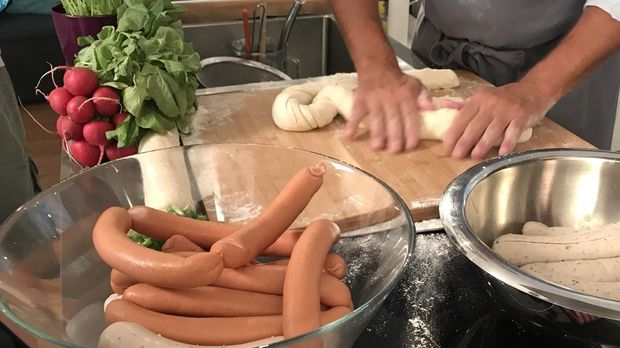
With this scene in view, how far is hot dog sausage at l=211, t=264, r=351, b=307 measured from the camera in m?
0.59

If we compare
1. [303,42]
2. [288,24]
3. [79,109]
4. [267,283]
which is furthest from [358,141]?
[303,42]

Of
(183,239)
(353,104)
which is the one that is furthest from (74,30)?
(183,239)

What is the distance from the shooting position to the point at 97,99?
1.03 metres

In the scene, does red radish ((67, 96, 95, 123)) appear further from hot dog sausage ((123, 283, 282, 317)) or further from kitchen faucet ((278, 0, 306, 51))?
kitchen faucet ((278, 0, 306, 51))

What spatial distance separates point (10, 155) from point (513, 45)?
126 centimetres

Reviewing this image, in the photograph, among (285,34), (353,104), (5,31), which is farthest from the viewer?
(5,31)

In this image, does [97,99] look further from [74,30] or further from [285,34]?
[285,34]

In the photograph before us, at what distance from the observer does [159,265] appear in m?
0.54

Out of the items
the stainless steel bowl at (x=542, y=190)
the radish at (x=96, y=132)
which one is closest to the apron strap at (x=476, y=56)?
the stainless steel bowl at (x=542, y=190)

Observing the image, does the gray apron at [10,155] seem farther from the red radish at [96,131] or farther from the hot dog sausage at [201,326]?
the hot dog sausage at [201,326]

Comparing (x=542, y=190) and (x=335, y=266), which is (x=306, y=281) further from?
(x=542, y=190)

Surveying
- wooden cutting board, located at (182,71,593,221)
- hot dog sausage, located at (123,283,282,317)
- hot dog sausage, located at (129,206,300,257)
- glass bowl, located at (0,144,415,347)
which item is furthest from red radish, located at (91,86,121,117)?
hot dog sausage, located at (123,283,282,317)

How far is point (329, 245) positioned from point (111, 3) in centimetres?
96

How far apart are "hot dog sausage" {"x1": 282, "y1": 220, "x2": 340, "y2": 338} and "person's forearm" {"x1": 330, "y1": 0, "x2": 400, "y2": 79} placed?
72 cm
